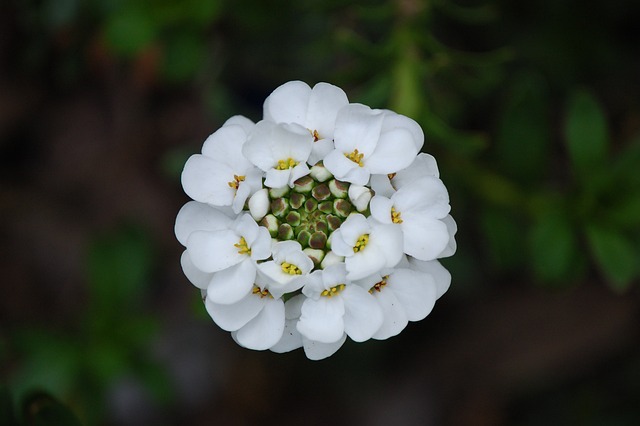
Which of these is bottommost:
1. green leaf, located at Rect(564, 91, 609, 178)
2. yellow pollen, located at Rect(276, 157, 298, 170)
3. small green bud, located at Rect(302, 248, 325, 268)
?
small green bud, located at Rect(302, 248, 325, 268)

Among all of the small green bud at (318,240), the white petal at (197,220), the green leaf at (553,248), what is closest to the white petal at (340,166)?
the small green bud at (318,240)

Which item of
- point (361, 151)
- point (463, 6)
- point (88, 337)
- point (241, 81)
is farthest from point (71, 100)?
point (361, 151)

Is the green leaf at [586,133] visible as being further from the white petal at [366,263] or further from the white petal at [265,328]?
the white petal at [265,328]

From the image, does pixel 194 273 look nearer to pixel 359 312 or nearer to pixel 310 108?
pixel 359 312

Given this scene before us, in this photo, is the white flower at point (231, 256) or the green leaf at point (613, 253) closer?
the white flower at point (231, 256)

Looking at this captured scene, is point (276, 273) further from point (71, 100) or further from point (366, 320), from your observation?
point (71, 100)

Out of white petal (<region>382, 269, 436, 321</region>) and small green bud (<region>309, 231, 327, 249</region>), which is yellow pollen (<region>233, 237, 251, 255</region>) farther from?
white petal (<region>382, 269, 436, 321</region>)

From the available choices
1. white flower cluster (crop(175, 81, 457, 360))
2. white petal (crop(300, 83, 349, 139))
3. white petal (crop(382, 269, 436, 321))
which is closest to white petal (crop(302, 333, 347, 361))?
white flower cluster (crop(175, 81, 457, 360))

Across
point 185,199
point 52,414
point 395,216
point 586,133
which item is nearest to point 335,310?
point 395,216
